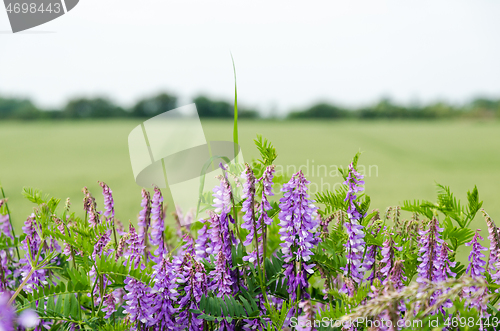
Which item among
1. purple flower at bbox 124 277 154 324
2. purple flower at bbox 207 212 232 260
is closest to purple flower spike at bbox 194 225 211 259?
purple flower at bbox 207 212 232 260

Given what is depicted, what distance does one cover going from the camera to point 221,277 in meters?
1.04

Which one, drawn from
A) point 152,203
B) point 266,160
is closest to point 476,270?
point 266,160

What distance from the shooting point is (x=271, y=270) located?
43.4 inches

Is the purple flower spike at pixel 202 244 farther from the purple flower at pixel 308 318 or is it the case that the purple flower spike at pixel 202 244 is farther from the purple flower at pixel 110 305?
the purple flower at pixel 308 318

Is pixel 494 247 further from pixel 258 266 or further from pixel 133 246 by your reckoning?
pixel 133 246

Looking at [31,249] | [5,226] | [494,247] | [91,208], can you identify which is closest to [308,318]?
[494,247]

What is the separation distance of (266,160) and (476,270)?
613 mm

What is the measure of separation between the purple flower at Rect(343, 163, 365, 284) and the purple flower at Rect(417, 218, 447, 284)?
0.48 feet

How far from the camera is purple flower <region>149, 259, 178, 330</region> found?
990 millimetres

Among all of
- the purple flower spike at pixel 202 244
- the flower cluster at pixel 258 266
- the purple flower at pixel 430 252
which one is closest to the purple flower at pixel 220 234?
the flower cluster at pixel 258 266

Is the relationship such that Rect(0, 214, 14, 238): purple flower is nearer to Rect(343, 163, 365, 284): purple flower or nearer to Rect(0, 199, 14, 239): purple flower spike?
Rect(0, 199, 14, 239): purple flower spike

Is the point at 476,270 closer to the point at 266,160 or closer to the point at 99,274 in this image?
the point at 266,160

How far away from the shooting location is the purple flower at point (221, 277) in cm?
101

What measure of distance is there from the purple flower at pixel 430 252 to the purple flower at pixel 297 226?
0.86ft
